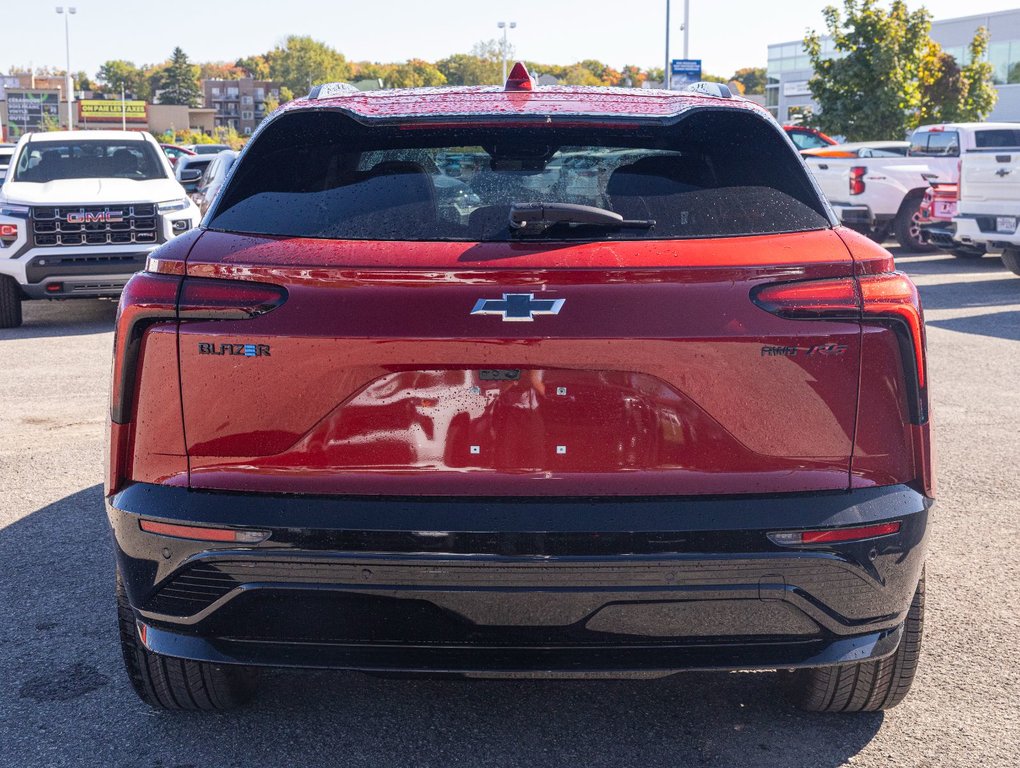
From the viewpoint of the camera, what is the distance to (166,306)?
2.85 meters

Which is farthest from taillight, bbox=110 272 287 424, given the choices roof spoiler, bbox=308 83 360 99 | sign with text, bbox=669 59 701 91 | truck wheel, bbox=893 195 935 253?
sign with text, bbox=669 59 701 91

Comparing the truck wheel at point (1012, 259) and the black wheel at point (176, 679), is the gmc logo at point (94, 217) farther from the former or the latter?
the truck wheel at point (1012, 259)

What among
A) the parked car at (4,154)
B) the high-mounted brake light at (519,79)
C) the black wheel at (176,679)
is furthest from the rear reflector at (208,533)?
the parked car at (4,154)

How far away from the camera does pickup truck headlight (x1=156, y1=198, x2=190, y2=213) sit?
12875mm

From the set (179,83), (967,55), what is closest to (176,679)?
(967,55)

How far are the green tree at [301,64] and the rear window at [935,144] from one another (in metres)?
168

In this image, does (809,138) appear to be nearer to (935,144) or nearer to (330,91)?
(935,144)

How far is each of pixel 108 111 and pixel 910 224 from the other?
14048 centimetres

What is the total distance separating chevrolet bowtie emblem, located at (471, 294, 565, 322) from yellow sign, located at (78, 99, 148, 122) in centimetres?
15113

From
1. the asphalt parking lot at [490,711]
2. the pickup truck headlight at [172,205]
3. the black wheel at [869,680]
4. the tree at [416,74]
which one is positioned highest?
the tree at [416,74]

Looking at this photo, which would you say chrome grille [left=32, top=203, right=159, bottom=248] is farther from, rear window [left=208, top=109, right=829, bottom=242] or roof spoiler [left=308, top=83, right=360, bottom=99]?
rear window [left=208, top=109, right=829, bottom=242]

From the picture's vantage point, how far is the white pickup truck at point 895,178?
1953 cm

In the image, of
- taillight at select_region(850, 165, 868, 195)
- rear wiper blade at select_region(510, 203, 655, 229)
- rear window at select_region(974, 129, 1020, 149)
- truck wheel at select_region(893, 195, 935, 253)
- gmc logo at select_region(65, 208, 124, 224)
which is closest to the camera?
rear wiper blade at select_region(510, 203, 655, 229)

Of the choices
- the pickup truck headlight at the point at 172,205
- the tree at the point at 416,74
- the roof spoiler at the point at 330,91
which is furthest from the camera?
the tree at the point at 416,74
